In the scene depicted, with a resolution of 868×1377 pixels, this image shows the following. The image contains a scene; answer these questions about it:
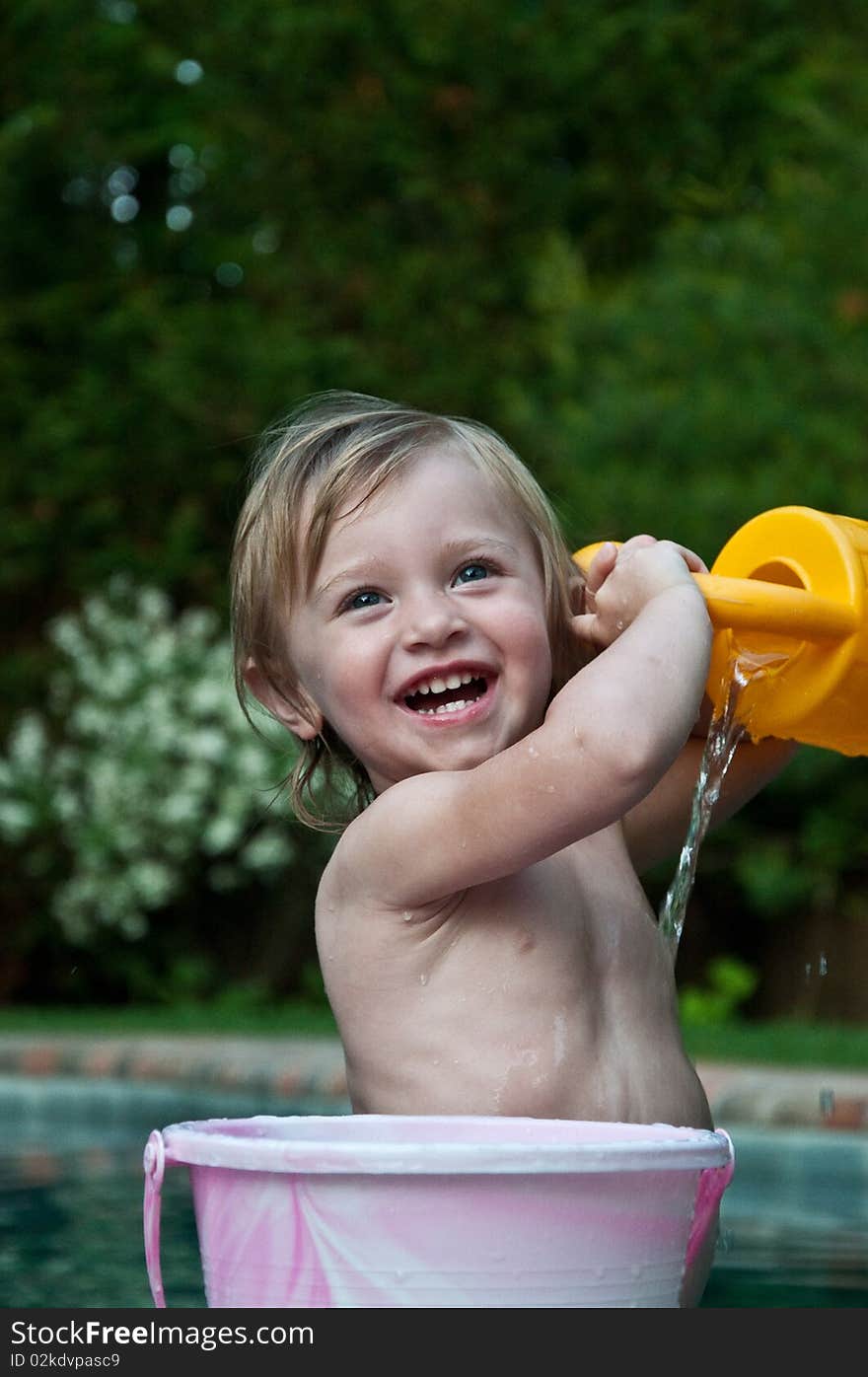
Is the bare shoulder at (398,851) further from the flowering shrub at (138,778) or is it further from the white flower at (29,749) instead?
the white flower at (29,749)

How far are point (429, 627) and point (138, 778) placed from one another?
16.7 feet

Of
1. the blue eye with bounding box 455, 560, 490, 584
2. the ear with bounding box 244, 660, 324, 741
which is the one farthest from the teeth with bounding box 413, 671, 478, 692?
the ear with bounding box 244, 660, 324, 741

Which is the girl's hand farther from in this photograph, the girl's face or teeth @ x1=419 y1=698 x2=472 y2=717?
teeth @ x1=419 y1=698 x2=472 y2=717

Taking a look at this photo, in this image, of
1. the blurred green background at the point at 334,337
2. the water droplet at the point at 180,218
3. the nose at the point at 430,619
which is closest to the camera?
the nose at the point at 430,619

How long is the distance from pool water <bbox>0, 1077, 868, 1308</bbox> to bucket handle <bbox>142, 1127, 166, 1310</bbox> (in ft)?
2.68

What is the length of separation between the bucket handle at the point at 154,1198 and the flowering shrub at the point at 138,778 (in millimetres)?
5010

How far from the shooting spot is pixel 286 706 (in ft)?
7.22

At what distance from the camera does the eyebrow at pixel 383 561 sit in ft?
6.32

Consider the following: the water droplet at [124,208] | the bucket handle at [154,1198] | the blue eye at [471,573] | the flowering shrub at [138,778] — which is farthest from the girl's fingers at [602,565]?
the water droplet at [124,208]

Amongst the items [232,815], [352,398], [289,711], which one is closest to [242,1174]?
[289,711]

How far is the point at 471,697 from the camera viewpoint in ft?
6.40

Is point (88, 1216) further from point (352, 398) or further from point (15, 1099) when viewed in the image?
point (352, 398)

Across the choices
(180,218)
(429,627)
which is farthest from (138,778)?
(429,627)

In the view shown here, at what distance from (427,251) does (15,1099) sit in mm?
4234
